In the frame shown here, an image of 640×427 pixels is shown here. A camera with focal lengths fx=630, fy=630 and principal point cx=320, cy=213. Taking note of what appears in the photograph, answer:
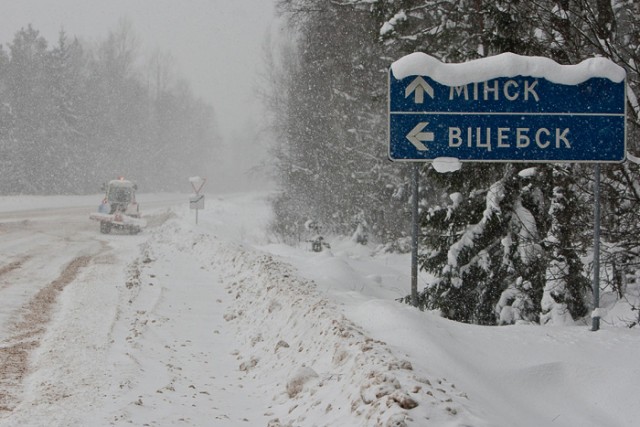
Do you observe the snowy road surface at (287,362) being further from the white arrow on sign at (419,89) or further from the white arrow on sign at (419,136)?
the white arrow on sign at (419,89)

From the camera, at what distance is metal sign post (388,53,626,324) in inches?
271

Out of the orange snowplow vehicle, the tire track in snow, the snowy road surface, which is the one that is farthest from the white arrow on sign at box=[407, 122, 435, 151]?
the orange snowplow vehicle

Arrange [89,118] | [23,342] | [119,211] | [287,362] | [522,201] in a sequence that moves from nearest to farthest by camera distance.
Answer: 1. [287,362]
2. [23,342]
3. [522,201]
4. [119,211]
5. [89,118]

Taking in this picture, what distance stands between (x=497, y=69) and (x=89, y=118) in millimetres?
57248

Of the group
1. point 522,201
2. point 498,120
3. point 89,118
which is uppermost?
point 89,118

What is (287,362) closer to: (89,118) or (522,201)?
(522,201)

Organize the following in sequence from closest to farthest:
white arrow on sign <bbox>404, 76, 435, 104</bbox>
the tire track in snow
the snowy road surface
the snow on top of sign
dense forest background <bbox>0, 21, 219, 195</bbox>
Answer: the snowy road surface
the tire track in snow
the snow on top of sign
white arrow on sign <bbox>404, 76, 435, 104</bbox>
dense forest background <bbox>0, 21, 219, 195</bbox>

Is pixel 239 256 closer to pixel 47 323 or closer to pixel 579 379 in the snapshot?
pixel 47 323

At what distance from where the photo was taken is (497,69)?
696 centimetres

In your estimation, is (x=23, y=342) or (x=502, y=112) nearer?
(x=502, y=112)

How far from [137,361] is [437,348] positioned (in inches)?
126

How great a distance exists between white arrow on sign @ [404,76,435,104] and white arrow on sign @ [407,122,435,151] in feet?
0.90

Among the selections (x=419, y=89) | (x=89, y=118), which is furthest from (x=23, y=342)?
(x=89, y=118)

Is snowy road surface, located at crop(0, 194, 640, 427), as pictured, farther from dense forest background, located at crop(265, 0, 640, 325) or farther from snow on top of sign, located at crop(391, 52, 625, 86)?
snow on top of sign, located at crop(391, 52, 625, 86)
